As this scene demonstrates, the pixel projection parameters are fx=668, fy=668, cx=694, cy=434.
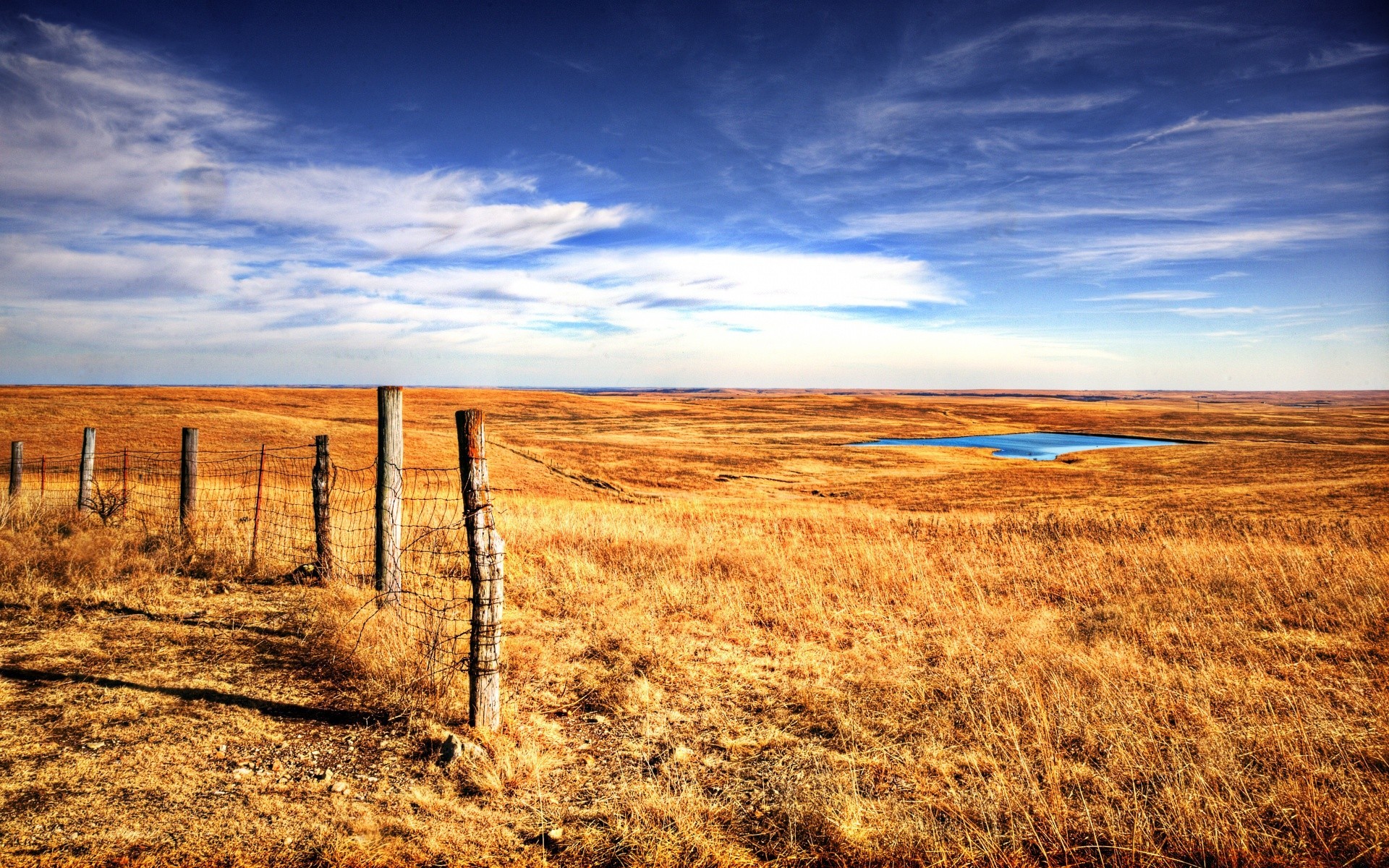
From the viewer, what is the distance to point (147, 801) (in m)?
3.86

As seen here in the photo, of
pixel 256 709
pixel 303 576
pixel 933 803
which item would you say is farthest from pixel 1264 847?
pixel 303 576

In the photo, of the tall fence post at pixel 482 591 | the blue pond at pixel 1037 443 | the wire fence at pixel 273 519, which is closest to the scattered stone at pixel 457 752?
the tall fence post at pixel 482 591

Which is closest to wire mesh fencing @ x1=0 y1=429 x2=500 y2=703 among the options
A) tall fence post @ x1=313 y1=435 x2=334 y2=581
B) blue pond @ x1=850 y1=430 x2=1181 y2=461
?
tall fence post @ x1=313 y1=435 x2=334 y2=581

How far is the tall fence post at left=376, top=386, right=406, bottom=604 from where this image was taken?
7582 millimetres

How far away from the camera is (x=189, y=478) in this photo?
10.5 metres

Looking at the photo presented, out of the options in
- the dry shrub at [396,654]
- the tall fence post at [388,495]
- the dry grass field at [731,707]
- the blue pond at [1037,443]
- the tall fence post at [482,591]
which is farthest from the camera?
the blue pond at [1037,443]

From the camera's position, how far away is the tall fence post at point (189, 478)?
402 inches

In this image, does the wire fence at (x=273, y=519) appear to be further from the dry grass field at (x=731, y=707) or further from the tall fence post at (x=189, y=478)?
the dry grass field at (x=731, y=707)

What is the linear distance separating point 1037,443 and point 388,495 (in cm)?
7311

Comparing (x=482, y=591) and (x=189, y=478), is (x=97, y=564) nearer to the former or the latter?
(x=189, y=478)

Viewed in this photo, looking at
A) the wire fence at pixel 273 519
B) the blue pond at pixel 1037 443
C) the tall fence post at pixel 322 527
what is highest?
the tall fence post at pixel 322 527

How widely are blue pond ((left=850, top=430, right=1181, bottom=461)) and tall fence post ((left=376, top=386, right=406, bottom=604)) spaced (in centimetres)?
5159

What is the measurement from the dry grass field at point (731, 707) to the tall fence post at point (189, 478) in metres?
1.00

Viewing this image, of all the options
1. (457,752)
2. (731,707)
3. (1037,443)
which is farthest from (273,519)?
(1037,443)
